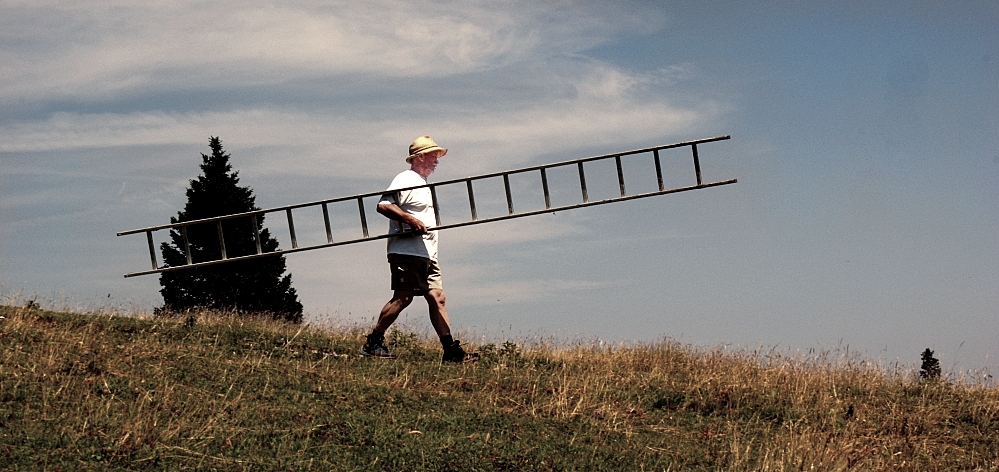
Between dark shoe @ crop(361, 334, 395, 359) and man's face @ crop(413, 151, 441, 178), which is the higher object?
man's face @ crop(413, 151, 441, 178)

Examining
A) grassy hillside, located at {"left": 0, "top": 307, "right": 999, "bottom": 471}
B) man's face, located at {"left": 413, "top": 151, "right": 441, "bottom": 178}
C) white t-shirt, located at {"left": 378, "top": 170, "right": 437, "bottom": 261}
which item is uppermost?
man's face, located at {"left": 413, "top": 151, "right": 441, "bottom": 178}

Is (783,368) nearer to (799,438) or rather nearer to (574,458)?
(799,438)

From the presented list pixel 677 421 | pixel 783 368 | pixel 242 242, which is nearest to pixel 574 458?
pixel 677 421

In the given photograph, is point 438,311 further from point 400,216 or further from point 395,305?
point 400,216

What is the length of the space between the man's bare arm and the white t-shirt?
9 centimetres

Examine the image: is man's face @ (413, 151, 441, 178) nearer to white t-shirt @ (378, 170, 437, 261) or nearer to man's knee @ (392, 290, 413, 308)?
white t-shirt @ (378, 170, 437, 261)

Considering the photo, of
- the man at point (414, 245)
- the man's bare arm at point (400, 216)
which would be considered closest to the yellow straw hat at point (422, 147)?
the man at point (414, 245)

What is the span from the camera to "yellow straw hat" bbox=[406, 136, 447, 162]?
12.4m

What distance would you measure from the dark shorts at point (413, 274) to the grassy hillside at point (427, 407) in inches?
37.7

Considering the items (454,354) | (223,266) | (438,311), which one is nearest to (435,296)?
(438,311)

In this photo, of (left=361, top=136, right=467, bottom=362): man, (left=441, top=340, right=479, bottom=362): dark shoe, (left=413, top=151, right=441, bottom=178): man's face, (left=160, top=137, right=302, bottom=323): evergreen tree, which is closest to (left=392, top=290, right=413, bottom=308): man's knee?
(left=361, top=136, right=467, bottom=362): man

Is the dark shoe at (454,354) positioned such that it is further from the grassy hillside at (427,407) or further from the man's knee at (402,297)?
the man's knee at (402,297)

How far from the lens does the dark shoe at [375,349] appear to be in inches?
497

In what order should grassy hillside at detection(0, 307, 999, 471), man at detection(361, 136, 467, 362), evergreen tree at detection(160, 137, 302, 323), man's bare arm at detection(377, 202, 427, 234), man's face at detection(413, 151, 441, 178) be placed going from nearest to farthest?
1. grassy hillside at detection(0, 307, 999, 471)
2. man's bare arm at detection(377, 202, 427, 234)
3. man at detection(361, 136, 467, 362)
4. man's face at detection(413, 151, 441, 178)
5. evergreen tree at detection(160, 137, 302, 323)
